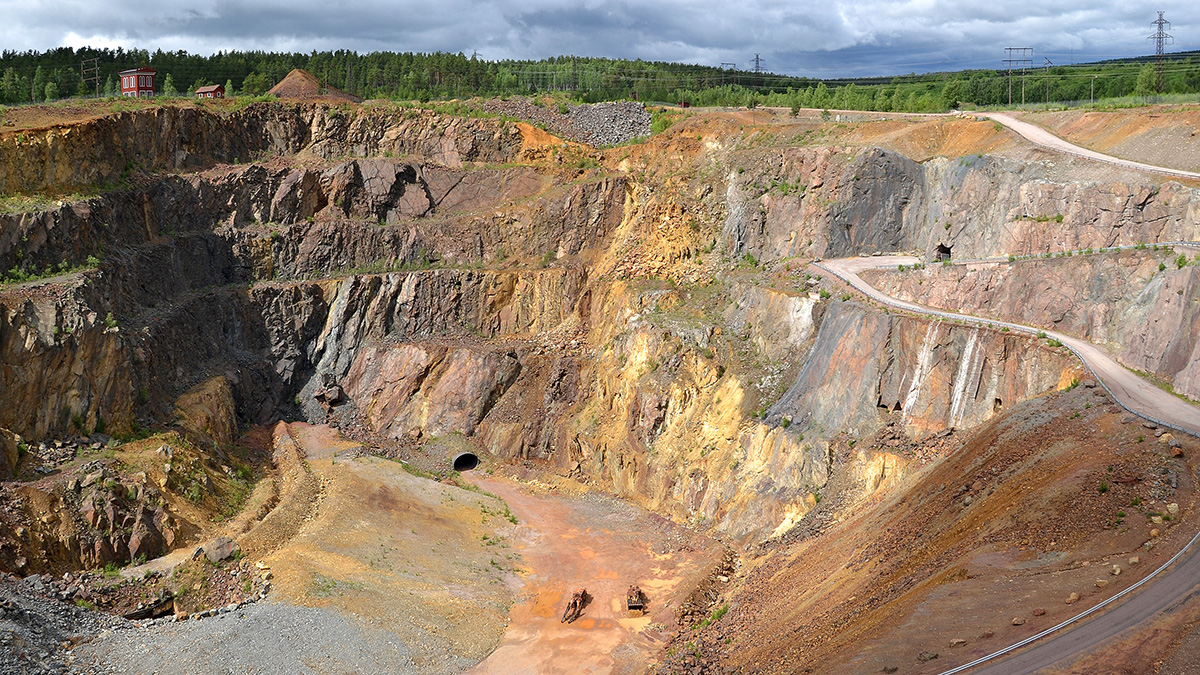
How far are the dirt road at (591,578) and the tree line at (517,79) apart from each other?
128 feet

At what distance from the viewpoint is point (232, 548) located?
34.9 m

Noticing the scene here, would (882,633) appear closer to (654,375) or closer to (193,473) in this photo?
(654,375)

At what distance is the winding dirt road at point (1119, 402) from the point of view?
736 inches

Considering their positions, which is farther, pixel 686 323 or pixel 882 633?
pixel 686 323

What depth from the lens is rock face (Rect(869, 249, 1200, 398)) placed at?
98.9 ft

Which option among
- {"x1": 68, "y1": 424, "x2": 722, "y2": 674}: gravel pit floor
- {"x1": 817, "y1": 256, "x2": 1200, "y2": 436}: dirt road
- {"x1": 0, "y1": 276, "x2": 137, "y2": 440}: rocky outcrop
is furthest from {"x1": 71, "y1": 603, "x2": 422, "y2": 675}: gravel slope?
{"x1": 817, "y1": 256, "x2": 1200, "y2": 436}: dirt road

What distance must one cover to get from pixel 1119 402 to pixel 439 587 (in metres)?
24.0

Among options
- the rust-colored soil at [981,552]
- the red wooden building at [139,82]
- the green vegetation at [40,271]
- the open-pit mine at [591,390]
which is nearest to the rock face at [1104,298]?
the open-pit mine at [591,390]

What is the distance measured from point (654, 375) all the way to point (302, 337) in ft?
74.1

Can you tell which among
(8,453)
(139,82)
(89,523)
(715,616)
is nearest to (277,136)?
(139,82)

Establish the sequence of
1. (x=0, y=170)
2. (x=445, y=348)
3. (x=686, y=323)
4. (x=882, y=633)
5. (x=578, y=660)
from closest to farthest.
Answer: (x=882, y=633) → (x=578, y=660) → (x=0, y=170) → (x=686, y=323) → (x=445, y=348)

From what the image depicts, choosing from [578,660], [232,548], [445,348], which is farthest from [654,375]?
[232,548]

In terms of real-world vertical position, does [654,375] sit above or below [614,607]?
above

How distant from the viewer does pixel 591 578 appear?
3762 centimetres
